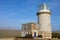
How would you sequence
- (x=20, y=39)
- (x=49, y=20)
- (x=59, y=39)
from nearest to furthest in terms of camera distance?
(x=20, y=39) → (x=59, y=39) → (x=49, y=20)

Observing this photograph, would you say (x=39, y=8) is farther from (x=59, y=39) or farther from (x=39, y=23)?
(x=59, y=39)

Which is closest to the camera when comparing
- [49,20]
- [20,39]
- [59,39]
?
[20,39]

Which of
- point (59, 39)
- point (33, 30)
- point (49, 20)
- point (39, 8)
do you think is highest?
point (39, 8)

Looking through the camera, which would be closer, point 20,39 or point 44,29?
point 20,39

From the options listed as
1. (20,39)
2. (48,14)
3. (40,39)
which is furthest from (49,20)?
(20,39)

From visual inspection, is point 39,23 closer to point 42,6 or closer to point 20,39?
point 42,6

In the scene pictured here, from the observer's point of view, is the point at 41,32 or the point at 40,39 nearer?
the point at 40,39

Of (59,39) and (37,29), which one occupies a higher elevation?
(37,29)

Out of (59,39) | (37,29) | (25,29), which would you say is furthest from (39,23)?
(59,39)

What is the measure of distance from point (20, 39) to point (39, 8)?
597 cm

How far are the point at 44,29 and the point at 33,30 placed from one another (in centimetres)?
162

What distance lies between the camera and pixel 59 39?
63.9ft

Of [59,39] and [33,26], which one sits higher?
[33,26]

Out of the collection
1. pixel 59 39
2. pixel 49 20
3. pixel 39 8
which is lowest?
pixel 59 39
